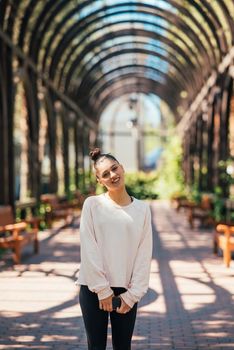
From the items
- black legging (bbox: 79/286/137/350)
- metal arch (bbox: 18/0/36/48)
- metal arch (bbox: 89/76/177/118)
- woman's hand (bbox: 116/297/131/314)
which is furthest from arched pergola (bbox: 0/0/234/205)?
woman's hand (bbox: 116/297/131/314)

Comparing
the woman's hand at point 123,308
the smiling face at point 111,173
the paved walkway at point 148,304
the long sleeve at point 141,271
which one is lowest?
the paved walkway at point 148,304

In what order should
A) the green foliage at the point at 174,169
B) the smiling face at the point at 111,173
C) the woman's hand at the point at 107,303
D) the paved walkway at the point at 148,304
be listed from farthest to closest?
the green foliage at the point at 174,169
the paved walkway at the point at 148,304
the smiling face at the point at 111,173
the woman's hand at the point at 107,303

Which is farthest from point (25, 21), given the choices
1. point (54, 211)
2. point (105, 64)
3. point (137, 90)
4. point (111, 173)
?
point (137, 90)

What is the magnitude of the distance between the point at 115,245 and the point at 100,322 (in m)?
0.36

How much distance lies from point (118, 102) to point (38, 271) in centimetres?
3884

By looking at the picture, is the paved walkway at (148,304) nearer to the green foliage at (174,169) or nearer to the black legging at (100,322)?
the black legging at (100,322)

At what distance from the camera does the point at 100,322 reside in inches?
119

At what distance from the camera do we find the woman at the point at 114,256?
9.80 feet

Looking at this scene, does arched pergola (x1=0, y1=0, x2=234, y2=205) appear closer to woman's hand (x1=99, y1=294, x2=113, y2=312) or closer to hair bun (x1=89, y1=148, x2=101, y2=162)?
hair bun (x1=89, y1=148, x2=101, y2=162)

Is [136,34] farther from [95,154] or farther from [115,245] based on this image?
[115,245]

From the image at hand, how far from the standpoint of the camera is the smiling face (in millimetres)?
3078

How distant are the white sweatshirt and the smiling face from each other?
8 centimetres

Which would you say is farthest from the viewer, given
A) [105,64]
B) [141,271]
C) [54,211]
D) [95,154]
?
[105,64]

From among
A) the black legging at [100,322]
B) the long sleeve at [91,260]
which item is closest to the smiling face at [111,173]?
the long sleeve at [91,260]
